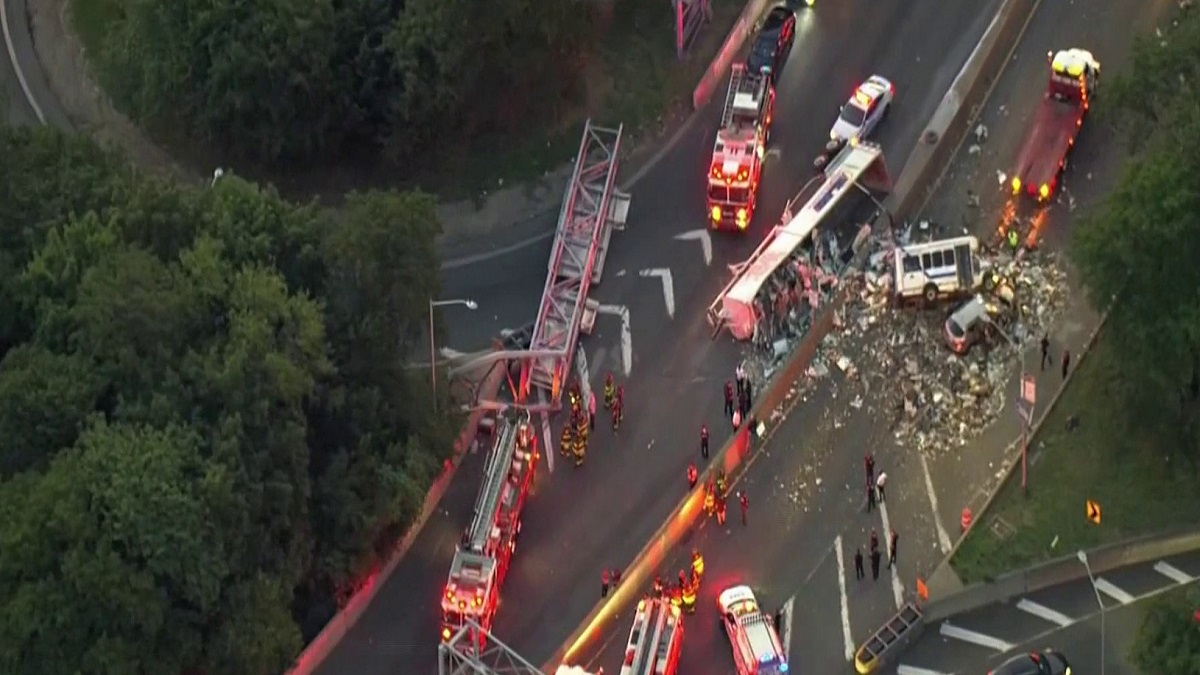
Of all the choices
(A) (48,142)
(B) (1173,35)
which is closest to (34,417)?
(A) (48,142)

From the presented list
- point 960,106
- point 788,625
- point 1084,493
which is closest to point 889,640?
point 788,625

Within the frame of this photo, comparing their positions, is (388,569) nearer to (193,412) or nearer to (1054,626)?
(193,412)

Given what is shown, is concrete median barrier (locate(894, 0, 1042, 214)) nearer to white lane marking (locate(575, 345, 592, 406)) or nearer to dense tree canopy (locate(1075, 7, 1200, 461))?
dense tree canopy (locate(1075, 7, 1200, 461))

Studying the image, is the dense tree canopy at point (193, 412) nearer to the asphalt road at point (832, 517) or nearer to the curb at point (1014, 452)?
the asphalt road at point (832, 517)

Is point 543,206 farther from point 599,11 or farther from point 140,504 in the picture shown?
point 140,504

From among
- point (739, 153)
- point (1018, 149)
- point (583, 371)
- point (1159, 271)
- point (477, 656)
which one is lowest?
point (477, 656)

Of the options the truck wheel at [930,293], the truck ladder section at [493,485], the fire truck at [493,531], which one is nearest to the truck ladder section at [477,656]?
the fire truck at [493,531]
